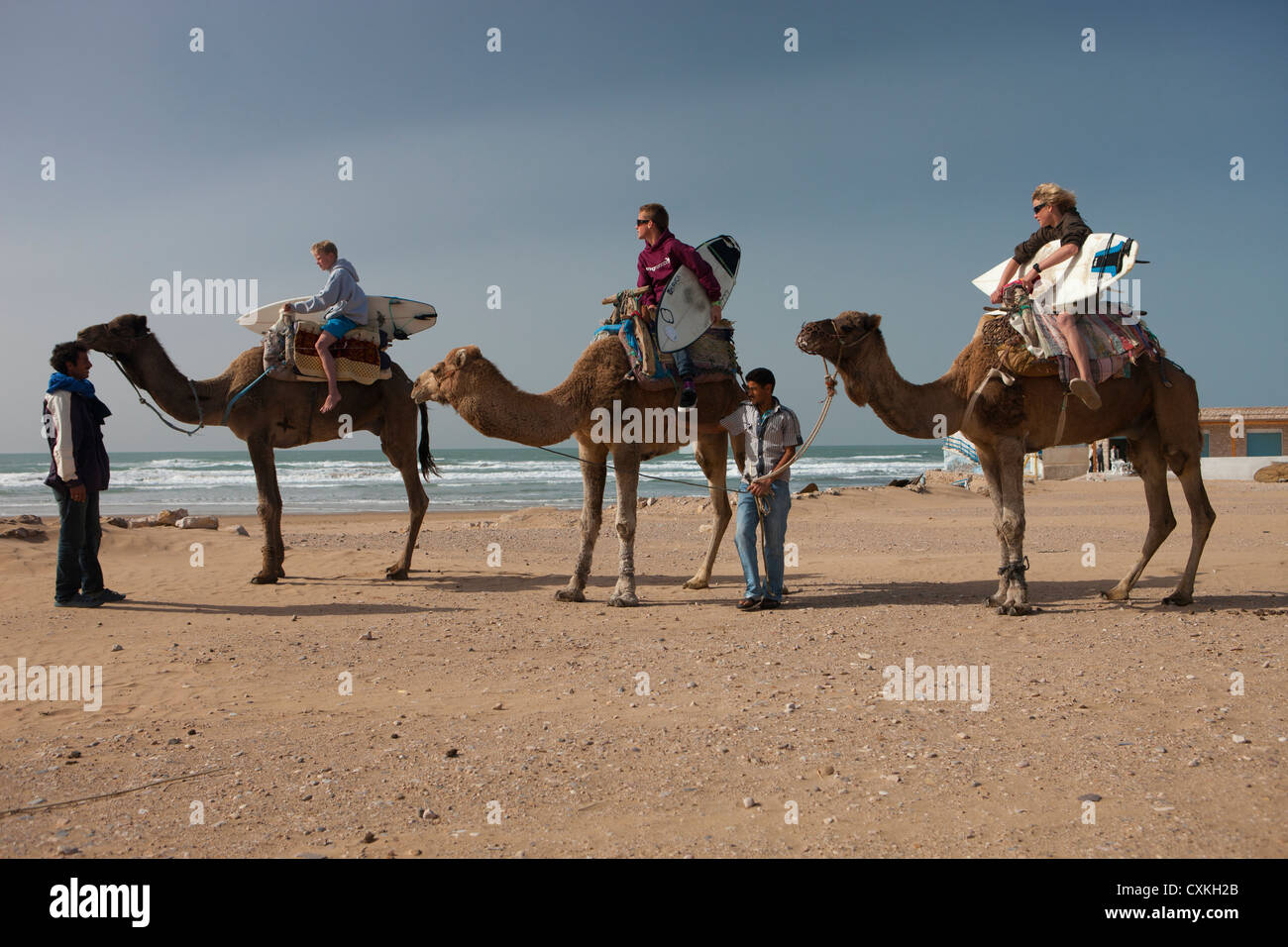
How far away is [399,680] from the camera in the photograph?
20.9 feet

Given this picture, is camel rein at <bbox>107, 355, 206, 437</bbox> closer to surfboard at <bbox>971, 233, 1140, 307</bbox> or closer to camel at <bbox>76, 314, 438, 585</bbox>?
camel at <bbox>76, 314, 438, 585</bbox>

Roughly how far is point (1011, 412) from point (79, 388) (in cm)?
916

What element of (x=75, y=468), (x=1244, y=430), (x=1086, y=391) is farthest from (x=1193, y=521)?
(x=1244, y=430)

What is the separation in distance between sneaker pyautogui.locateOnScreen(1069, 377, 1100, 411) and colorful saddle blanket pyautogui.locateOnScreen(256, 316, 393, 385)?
25.1ft

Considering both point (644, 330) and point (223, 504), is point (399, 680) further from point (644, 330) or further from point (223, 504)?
point (223, 504)

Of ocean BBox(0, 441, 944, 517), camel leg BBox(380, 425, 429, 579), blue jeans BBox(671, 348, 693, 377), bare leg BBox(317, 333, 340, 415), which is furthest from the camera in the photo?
ocean BBox(0, 441, 944, 517)

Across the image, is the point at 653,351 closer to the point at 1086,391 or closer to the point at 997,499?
the point at 997,499

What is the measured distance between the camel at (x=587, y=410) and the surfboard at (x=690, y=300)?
529mm

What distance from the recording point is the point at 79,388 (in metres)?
9.25

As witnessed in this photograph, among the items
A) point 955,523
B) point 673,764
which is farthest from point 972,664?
point 955,523

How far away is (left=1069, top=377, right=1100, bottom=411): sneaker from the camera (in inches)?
311
